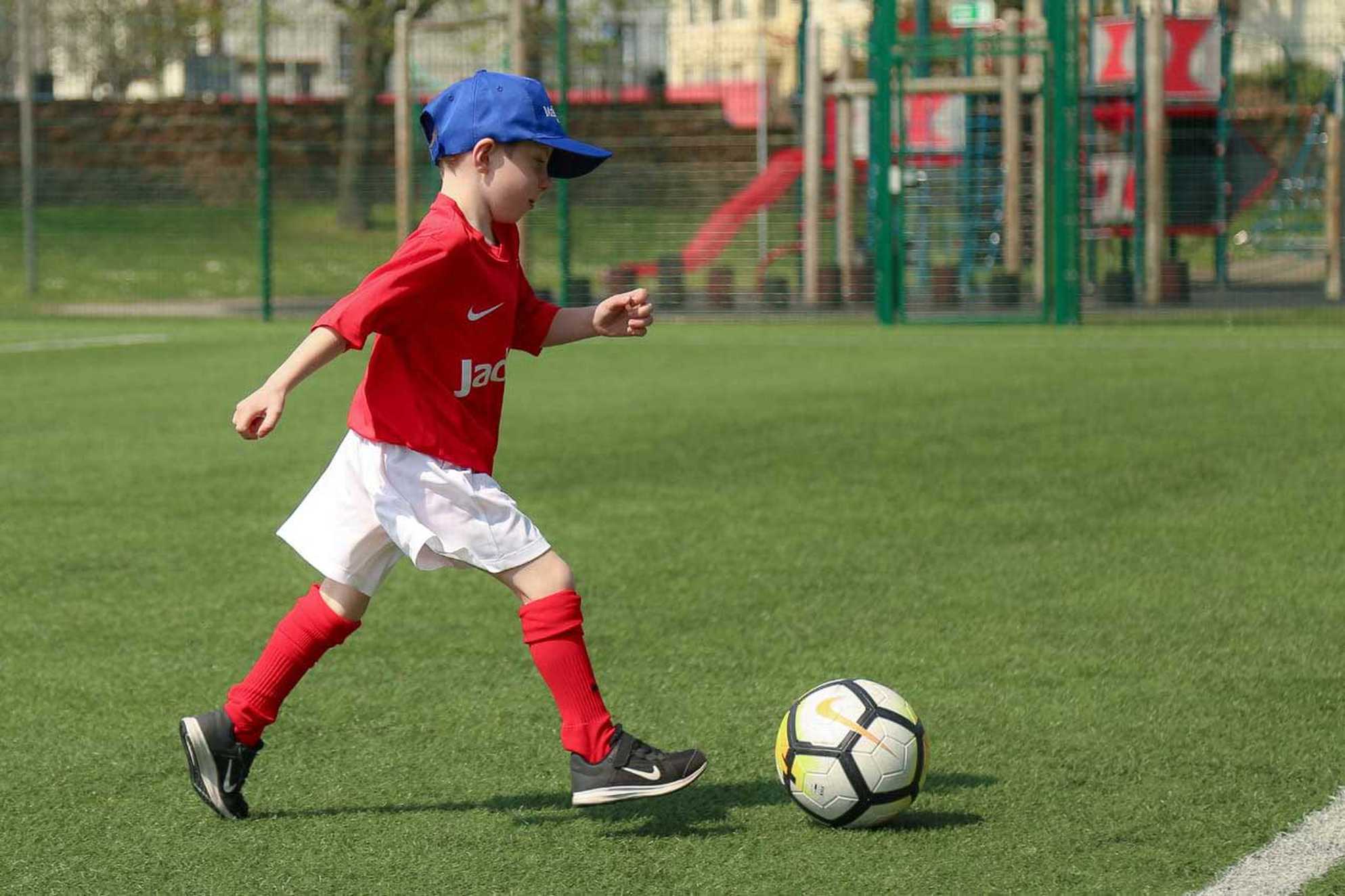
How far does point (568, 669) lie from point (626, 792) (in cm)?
27

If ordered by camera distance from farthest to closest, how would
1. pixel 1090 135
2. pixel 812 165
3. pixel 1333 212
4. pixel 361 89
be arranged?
pixel 361 89 → pixel 1090 135 → pixel 1333 212 → pixel 812 165

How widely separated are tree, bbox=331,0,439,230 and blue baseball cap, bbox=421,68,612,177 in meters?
19.6

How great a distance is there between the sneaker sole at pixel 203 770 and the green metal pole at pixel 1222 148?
1852 cm

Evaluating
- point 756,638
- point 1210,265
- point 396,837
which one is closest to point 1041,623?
point 756,638

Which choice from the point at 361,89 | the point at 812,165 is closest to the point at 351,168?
the point at 361,89

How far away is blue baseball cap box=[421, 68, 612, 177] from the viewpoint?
388 centimetres

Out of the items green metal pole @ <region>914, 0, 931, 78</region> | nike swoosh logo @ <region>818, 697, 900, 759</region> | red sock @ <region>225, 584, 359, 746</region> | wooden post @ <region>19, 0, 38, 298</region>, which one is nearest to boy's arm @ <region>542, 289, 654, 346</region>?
red sock @ <region>225, 584, 359, 746</region>

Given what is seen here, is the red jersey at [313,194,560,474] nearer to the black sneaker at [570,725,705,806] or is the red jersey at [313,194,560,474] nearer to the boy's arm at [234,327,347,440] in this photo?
the boy's arm at [234,327,347,440]

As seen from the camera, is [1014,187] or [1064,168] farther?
[1014,187]

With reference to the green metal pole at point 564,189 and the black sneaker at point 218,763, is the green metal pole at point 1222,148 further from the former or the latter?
the black sneaker at point 218,763

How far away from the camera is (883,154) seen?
18.8 metres

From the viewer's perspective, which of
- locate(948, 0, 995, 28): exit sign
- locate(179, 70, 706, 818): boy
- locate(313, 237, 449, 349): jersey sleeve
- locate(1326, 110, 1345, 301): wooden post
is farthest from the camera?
locate(948, 0, 995, 28): exit sign

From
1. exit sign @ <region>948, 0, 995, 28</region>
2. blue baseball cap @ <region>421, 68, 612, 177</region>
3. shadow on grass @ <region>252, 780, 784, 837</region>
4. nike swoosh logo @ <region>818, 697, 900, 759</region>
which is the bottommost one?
shadow on grass @ <region>252, 780, 784, 837</region>

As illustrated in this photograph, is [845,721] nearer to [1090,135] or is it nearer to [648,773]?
[648,773]
